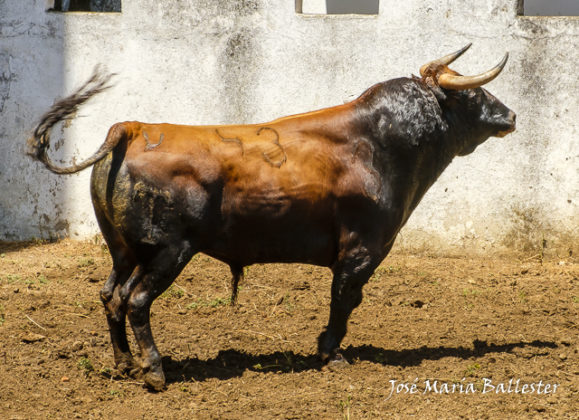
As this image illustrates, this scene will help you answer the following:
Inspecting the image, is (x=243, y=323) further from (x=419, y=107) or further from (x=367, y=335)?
(x=419, y=107)

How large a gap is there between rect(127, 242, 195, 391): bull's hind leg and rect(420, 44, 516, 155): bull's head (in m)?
2.02

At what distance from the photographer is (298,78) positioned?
865 centimetres

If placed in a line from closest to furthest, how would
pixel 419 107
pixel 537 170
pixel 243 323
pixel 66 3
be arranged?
1. pixel 419 107
2. pixel 243 323
3. pixel 537 170
4. pixel 66 3

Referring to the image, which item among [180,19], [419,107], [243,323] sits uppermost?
[180,19]

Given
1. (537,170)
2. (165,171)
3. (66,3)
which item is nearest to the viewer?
(165,171)

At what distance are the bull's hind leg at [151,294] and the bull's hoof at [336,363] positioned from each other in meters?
1.11

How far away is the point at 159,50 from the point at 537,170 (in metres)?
4.11

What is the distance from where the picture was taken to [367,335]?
619cm

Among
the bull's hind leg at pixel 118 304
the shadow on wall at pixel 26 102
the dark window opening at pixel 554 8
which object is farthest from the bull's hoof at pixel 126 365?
the dark window opening at pixel 554 8

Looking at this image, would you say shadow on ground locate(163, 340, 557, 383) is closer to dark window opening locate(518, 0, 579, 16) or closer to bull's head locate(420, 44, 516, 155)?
bull's head locate(420, 44, 516, 155)

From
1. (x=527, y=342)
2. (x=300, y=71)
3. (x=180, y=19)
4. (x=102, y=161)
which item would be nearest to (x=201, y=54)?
(x=180, y=19)

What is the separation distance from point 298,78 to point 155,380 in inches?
174

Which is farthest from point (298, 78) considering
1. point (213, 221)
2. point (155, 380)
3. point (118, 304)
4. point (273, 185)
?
point (155, 380)

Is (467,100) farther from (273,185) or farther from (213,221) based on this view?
(213,221)
